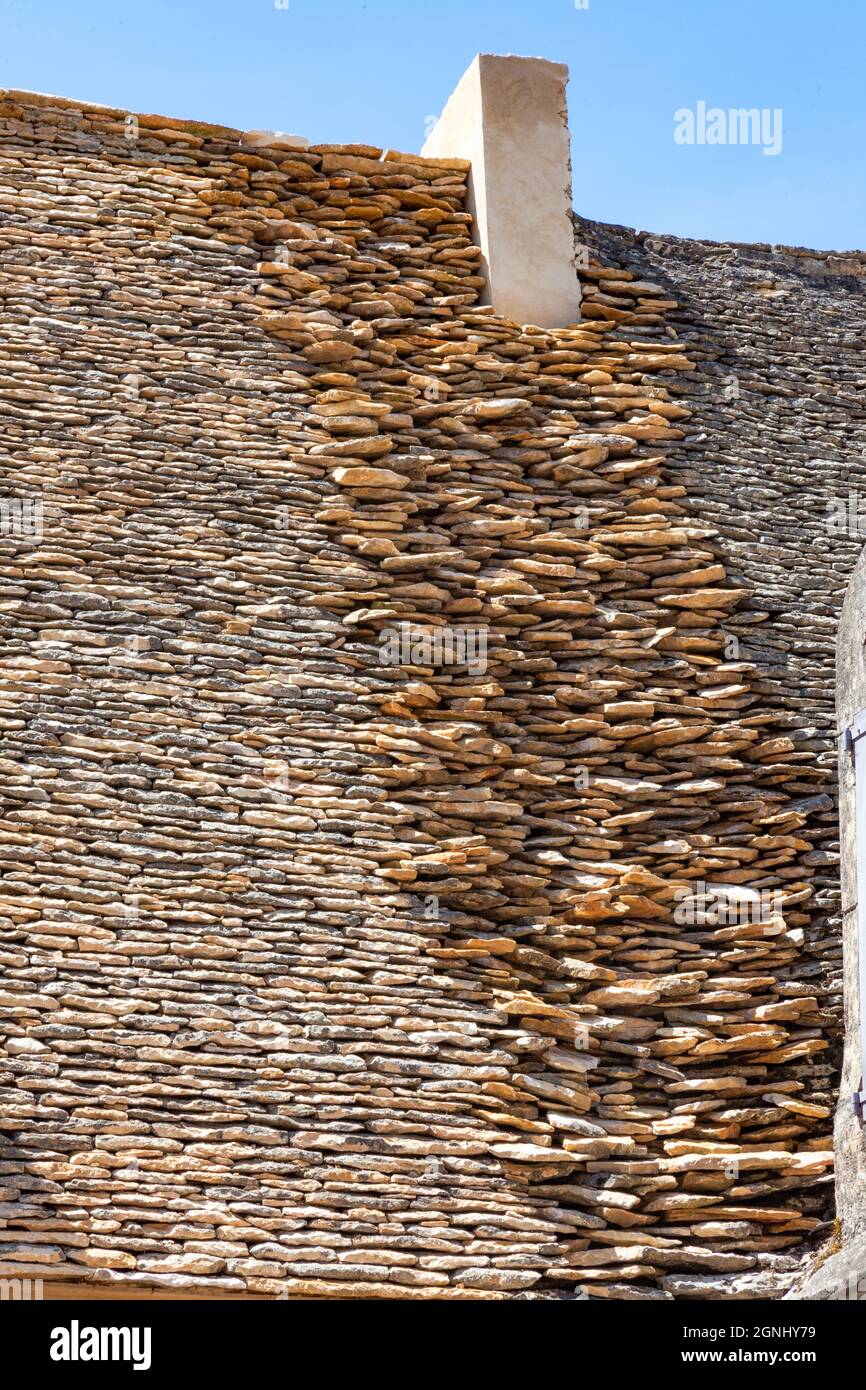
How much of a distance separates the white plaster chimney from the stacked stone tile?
24cm

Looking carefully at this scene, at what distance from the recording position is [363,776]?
1012 cm

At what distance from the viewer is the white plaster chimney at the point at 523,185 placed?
1170 cm

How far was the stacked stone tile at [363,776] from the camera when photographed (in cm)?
891

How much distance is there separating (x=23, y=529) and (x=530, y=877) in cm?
356

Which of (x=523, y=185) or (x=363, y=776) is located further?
(x=523, y=185)

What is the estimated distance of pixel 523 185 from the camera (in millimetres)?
11773

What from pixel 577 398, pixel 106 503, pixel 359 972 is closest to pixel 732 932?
pixel 359 972

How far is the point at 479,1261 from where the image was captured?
8.81 metres

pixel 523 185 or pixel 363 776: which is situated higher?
pixel 523 185

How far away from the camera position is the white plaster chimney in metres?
11.7

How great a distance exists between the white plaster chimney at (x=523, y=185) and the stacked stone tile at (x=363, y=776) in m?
0.24

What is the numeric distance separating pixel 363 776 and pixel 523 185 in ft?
14.1

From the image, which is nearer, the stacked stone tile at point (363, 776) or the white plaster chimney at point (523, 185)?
the stacked stone tile at point (363, 776)

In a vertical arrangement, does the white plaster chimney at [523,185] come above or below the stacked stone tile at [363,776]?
above
